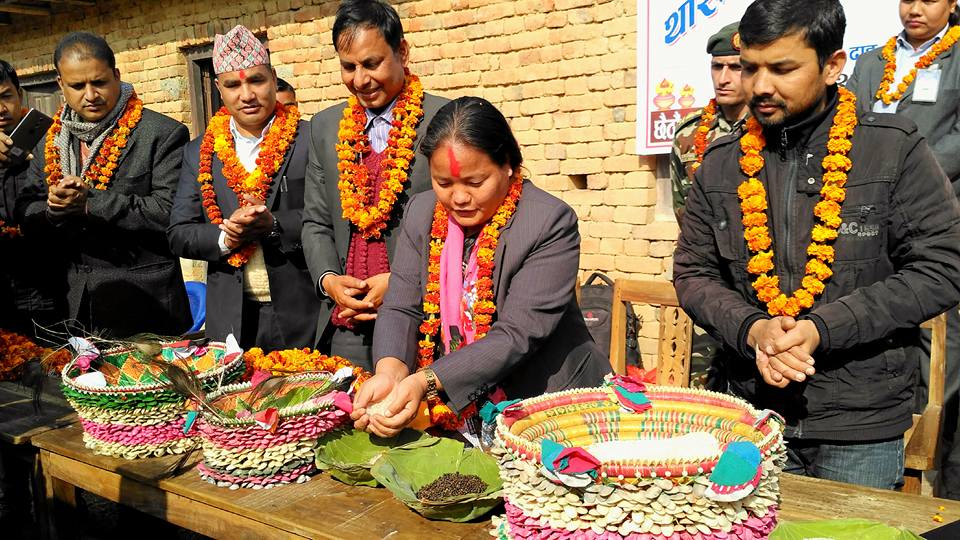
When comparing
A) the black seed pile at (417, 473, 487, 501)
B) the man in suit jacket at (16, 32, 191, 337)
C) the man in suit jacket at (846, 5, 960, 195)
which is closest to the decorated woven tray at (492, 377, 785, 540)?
the black seed pile at (417, 473, 487, 501)

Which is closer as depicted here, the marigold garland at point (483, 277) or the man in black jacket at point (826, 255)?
the man in black jacket at point (826, 255)

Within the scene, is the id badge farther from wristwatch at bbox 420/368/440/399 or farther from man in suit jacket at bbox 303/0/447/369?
wristwatch at bbox 420/368/440/399

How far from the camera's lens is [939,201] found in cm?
198

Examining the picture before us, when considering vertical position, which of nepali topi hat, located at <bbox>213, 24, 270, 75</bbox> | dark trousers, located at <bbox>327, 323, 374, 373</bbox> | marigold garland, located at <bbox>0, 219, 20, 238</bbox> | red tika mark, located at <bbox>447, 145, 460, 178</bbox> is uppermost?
nepali topi hat, located at <bbox>213, 24, 270, 75</bbox>

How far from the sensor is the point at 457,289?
229cm

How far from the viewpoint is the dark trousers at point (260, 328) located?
3271mm

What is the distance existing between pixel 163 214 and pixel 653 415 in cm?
268

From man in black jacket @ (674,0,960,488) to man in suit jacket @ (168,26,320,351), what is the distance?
5.79 feet

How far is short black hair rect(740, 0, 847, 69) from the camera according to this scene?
200 cm

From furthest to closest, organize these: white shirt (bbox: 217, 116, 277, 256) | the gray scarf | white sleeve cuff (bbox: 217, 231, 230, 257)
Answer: the gray scarf < white shirt (bbox: 217, 116, 277, 256) < white sleeve cuff (bbox: 217, 231, 230, 257)

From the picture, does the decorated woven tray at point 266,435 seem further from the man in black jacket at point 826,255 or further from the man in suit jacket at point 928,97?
the man in suit jacket at point 928,97

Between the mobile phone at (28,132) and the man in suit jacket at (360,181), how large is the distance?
144 cm

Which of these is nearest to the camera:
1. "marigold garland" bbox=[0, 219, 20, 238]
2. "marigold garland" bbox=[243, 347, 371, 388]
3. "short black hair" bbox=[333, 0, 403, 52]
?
"marigold garland" bbox=[243, 347, 371, 388]

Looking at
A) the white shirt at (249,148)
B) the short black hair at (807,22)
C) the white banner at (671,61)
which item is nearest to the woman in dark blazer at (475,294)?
the short black hair at (807,22)
